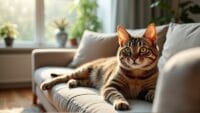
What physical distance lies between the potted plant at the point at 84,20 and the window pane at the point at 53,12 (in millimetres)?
232

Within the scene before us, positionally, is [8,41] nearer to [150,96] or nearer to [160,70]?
[150,96]

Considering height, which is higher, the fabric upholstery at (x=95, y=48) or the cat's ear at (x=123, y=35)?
the cat's ear at (x=123, y=35)

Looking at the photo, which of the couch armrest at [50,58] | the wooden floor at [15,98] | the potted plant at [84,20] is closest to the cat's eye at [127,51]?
the couch armrest at [50,58]

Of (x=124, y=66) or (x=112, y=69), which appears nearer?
(x=124, y=66)

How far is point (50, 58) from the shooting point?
279 cm

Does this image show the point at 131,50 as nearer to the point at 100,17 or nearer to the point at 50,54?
the point at 50,54

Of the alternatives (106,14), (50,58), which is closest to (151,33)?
(50,58)

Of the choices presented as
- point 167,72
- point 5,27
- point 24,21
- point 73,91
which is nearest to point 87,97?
point 73,91

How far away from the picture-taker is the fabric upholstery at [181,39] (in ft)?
4.88

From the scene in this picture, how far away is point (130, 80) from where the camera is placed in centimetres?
150

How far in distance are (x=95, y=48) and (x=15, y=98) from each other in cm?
124

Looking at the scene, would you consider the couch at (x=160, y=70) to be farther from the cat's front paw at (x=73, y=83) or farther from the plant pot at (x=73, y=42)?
the plant pot at (x=73, y=42)

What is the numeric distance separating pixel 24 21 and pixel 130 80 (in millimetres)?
2830

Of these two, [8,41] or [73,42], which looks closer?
[8,41]
